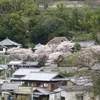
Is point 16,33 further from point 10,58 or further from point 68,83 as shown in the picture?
point 68,83

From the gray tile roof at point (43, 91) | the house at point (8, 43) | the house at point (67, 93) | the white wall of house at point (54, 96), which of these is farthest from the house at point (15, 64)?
the house at point (67, 93)

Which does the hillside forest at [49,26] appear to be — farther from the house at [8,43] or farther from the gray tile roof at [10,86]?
the gray tile roof at [10,86]

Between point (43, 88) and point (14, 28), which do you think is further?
point (14, 28)

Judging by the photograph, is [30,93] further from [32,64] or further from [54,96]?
[32,64]

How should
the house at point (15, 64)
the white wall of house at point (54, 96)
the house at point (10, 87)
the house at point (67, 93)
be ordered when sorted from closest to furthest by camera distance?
1. the house at point (67, 93)
2. the white wall of house at point (54, 96)
3. the house at point (10, 87)
4. the house at point (15, 64)

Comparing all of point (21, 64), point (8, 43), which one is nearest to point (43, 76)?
point (21, 64)

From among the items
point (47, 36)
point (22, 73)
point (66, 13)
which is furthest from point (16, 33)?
point (22, 73)

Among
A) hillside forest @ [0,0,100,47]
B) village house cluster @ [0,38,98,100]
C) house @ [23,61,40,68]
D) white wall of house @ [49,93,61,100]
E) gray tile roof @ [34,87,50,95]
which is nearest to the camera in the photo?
village house cluster @ [0,38,98,100]

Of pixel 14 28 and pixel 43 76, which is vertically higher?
pixel 14 28

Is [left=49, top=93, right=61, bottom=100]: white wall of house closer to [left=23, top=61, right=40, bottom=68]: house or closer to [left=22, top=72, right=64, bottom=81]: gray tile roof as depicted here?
[left=22, top=72, right=64, bottom=81]: gray tile roof

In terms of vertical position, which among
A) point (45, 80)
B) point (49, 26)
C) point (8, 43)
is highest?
point (49, 26)

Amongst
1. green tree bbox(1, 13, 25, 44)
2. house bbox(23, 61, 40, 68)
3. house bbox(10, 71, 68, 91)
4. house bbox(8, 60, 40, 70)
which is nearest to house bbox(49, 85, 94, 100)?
house bbox(10, 71, 68, 91)

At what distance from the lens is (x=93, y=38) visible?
116ft

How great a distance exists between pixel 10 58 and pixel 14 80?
9818 mm
